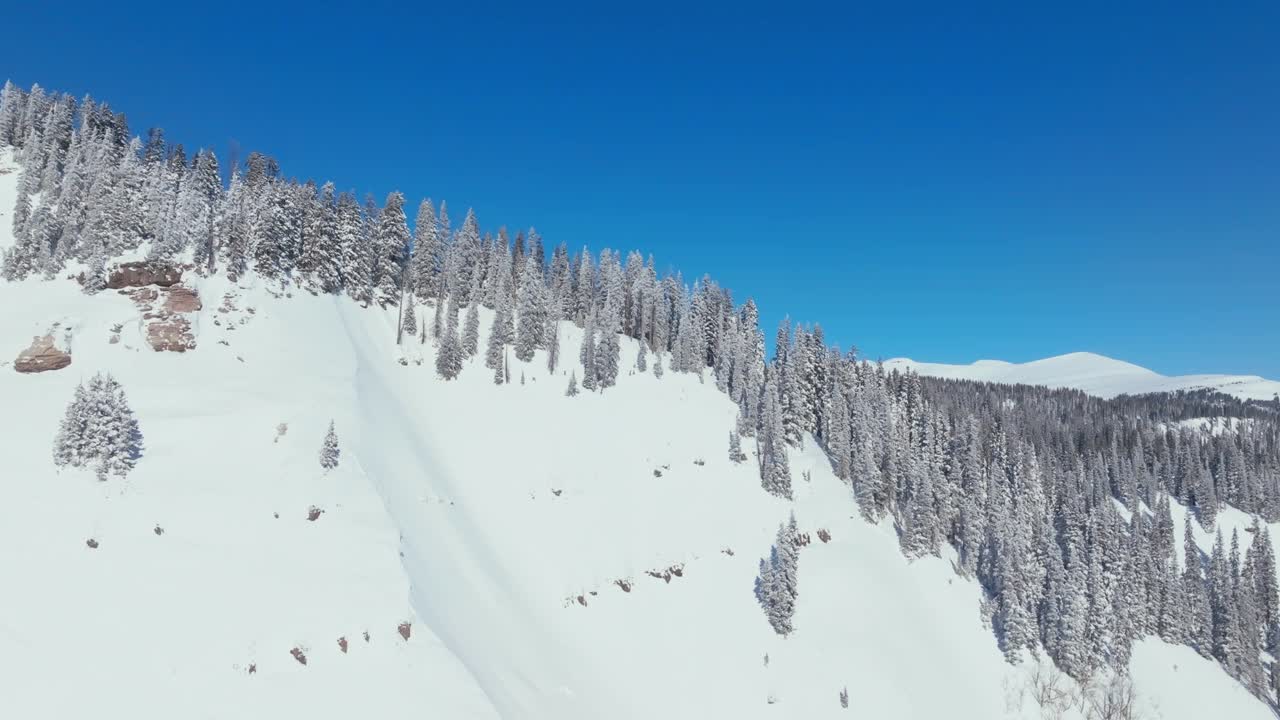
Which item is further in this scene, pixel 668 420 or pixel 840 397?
pixel 840 397

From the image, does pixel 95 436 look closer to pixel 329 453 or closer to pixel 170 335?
pixel 329 453

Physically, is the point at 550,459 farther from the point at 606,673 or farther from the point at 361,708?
the point at 361,708

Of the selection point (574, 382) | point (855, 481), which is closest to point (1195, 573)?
point (855, 481)

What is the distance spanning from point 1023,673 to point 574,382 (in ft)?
182

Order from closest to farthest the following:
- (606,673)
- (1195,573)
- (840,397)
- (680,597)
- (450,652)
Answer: (450,652), (606,673), (680,597), (840,397), (1195,573)

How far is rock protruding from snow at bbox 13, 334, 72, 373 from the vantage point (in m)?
47.1

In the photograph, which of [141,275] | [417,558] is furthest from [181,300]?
[417,558]

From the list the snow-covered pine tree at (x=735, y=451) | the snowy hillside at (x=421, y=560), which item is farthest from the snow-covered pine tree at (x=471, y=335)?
the snow-covered pine tree at (x=735, y=451)

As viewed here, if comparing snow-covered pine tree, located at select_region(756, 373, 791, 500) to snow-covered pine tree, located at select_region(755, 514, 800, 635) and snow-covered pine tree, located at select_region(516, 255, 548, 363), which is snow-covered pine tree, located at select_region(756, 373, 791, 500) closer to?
snow-covered pine tree, located at select_region(755, 514, 800, 635)

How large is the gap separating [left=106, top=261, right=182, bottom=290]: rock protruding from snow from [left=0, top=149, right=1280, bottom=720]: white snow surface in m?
1.98

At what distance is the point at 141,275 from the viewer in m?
59.0

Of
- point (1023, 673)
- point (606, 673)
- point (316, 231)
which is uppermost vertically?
point (316, 231)

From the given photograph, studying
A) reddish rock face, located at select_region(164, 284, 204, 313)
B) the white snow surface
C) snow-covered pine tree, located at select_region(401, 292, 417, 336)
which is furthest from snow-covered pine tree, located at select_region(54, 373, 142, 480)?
snow-covered pine tree, located at select_region(401, 292, 417, 336)

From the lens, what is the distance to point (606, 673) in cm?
4669
